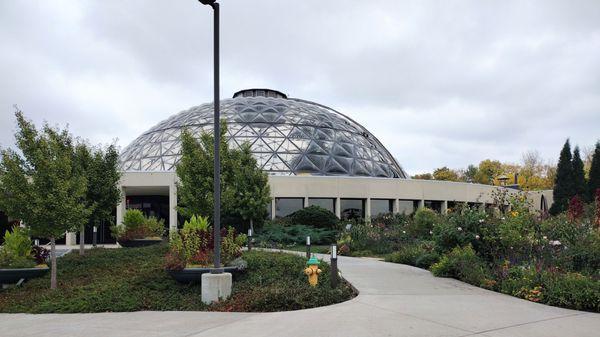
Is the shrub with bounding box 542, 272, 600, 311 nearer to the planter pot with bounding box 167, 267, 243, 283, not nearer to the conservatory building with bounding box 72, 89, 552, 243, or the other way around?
the planter pot with bounding box 167, 267, 243, 283

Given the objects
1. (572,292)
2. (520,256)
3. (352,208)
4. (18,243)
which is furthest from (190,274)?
(352,208)

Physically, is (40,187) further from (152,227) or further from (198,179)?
(152,227)

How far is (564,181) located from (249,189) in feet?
109

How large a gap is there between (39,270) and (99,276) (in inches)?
72.5

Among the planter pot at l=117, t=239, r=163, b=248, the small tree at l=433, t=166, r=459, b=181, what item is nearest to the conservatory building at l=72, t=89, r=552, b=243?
the planter pot at l=117, t=239, r=163, b=248

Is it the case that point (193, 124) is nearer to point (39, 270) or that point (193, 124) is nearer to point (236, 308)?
point (39, 270)

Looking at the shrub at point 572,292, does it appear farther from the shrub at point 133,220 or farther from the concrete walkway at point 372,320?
the shrub at point 133,220

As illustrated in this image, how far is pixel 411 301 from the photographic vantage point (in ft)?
31.5

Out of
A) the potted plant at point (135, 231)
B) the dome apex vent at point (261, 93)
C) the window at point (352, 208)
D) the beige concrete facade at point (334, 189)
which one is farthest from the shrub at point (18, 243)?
the dome apex vent at point (261, 93)

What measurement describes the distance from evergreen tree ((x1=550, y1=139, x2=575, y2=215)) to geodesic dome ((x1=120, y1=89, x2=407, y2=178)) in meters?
13.7

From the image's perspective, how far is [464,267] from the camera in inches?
487

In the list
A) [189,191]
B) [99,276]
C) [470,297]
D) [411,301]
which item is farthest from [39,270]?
[470,297]

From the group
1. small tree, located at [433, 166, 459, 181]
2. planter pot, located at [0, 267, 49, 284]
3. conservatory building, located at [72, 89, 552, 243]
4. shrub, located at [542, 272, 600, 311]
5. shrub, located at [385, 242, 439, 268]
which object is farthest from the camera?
small tree, located at [433, 166, 459, 181]

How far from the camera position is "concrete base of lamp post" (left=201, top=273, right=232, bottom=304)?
10359 millimetres
